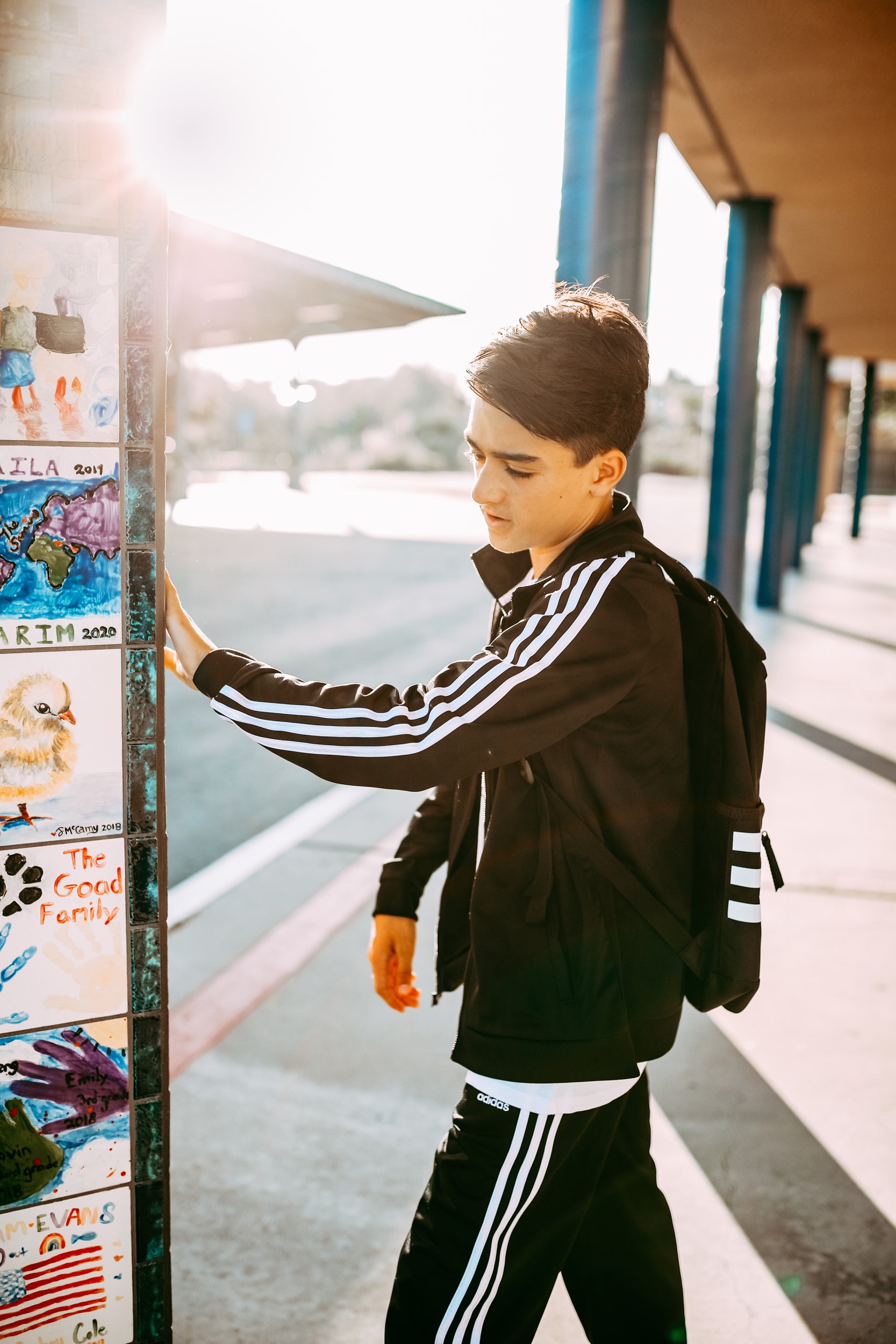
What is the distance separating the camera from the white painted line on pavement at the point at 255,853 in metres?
4.23

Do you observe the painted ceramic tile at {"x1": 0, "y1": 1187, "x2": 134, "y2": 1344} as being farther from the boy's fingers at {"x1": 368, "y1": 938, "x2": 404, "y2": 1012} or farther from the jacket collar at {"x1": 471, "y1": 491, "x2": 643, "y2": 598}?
the jacket collar at {"x1": 471, "y1": 491, "x2": 643, "y2": 598}

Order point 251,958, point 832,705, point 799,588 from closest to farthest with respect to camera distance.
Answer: point 251,958 < point 832,705 < point 799,588

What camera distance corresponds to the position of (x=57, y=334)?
141 cm

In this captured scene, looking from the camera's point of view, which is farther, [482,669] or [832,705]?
[832,705]

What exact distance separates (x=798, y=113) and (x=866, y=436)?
62.8ft

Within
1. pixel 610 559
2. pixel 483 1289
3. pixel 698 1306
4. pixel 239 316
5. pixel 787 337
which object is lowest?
pixel 698 1306

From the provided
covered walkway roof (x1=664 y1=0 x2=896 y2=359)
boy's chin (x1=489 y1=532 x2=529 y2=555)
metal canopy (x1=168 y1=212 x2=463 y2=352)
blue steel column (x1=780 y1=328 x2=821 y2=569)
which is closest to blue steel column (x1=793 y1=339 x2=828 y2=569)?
blue steel column (x1=780 y1=328 x2=821 y2=569)

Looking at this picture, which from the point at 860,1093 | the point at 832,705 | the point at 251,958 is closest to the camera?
the point at 860,1093

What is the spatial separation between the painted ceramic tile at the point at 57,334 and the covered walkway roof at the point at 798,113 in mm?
4663

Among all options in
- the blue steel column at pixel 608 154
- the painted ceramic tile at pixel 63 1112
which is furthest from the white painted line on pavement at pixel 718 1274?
the blue steel column at pixel 608 154

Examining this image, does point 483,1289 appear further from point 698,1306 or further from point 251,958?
point 251,958

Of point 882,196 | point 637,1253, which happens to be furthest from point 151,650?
point 882,196

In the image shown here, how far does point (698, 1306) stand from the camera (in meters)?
2.18

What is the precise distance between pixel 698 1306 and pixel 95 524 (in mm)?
1964
